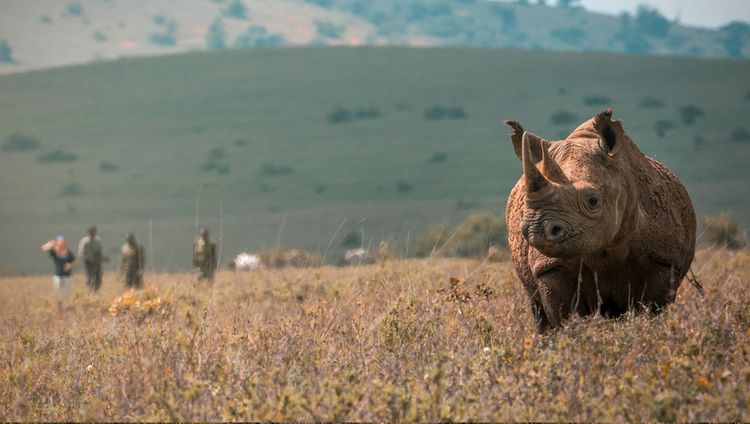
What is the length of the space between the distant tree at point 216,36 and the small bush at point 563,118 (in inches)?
4068

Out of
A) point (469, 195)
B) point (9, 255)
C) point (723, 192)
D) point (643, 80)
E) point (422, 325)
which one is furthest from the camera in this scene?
point (643, 80)

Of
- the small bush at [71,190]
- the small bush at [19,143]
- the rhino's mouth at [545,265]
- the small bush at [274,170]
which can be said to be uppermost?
the rhino's mouth at [545,265]

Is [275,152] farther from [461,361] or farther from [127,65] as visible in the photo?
[461,361]

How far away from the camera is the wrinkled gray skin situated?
6.84 metres

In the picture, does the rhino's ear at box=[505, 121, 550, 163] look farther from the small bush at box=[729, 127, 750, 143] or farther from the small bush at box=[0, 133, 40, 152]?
the small bush at box=[0, 133, 40, 152]

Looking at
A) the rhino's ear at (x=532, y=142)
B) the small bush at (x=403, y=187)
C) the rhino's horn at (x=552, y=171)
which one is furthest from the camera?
the small bush at (x=403, y=187)

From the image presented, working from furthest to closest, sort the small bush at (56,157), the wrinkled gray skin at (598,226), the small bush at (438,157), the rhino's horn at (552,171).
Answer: the small bush at (56,157) → the small bush at (438,157) → the rhino's horn at (552,171) → the wrinkled gray skin at (598,226)

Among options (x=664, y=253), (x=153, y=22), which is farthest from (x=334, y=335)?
(x=153, y=22)

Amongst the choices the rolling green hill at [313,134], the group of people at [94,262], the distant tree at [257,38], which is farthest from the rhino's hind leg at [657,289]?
the distant tree at [257,38]

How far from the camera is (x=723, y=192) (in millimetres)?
60125

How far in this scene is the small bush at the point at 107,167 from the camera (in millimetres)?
85625

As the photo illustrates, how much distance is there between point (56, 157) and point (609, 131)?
278 feet

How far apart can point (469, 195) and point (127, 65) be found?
48415 mm

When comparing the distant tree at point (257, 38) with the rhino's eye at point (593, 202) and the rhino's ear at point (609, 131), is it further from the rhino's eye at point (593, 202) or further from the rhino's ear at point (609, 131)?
the rhino's eye at point (593, 202)
